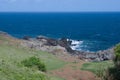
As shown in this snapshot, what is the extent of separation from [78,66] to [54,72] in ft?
19.0

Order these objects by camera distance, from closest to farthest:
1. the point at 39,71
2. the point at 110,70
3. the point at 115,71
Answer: the point at 39,71 < the point at 115,71 < the point at 110,70

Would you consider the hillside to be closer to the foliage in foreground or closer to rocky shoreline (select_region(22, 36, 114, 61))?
the foliage in foreground

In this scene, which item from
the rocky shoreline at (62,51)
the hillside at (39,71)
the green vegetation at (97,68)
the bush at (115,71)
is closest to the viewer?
the hillside at (39,71)

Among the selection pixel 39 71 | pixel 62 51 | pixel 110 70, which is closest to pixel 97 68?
pixel 110 70

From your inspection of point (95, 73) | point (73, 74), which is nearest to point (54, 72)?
point (73, 74)

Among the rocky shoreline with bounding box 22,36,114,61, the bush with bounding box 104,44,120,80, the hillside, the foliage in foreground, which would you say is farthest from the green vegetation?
the rocky shoreline with bounding box 22,36,114,61

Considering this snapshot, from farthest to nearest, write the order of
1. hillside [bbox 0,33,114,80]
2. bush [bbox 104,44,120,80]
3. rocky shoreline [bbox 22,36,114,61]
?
rocky shoreline [bbox 22,36,114,61] → bush [bbox 104,44,120,80] → hillside [bbox 0,33,114,80]

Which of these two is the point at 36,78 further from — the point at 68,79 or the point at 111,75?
the point at 111,75

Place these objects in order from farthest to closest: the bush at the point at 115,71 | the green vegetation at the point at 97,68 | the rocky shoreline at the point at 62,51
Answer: the rocky shoreline at the point at 62,51, the green vegetation at the point at 97,68, the bush at the point at 115,71

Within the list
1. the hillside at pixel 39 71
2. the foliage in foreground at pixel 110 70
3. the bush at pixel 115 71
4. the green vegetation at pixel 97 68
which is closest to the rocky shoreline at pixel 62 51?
the green vegetation at pixel 97 68

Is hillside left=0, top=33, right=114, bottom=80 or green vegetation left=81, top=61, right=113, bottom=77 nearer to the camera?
hillside left=0, top=33, right=114, bottom=80

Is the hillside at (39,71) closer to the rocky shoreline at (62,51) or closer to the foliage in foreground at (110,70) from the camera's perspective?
the foliage in foreground at (110,70)

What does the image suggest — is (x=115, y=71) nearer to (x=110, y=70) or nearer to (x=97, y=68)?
(x=110, y=70)

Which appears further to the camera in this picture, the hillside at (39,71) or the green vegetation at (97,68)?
the green vegetation at (97,68)
